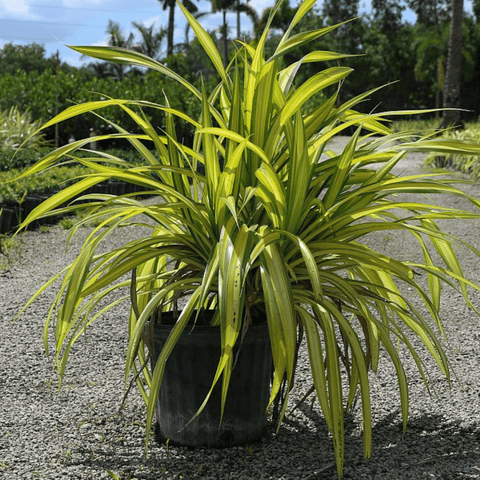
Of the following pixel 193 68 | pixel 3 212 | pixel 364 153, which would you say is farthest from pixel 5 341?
pixel 193 68

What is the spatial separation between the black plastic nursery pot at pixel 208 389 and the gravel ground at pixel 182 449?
0.15ft

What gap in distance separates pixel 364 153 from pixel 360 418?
3.18 feet

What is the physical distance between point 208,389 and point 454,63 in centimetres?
1224

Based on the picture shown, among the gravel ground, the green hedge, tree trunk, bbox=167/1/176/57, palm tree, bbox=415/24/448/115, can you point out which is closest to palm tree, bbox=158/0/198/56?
tree trunk, bbox=167/1/176/57

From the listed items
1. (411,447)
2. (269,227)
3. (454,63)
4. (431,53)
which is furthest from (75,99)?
(431,53)

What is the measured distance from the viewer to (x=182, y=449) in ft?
6.85

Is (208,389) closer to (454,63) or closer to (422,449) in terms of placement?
(422,449)

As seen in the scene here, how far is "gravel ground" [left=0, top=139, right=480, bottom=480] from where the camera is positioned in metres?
1.97

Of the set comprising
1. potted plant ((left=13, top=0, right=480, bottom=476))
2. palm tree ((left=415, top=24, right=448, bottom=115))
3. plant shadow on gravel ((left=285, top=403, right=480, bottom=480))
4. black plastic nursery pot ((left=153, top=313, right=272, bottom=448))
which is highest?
palm tree ((left=415, top=24, right=448, bottom=115))

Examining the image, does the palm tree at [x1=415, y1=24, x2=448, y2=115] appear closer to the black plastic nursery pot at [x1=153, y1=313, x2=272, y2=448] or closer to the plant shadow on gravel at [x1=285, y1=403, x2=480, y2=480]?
the plant shadow on gravel at [x1=285, y1=403, x2=480, y2=480]

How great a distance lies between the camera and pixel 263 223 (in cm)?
206

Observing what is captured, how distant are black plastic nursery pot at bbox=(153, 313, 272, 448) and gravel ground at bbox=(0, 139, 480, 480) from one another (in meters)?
0.05

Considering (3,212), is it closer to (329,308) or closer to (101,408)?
(101,408)

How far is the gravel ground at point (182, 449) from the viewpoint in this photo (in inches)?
77.5
